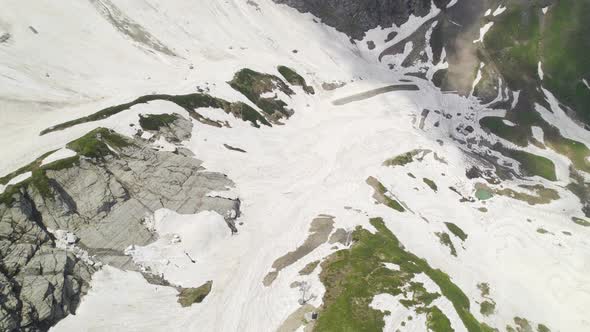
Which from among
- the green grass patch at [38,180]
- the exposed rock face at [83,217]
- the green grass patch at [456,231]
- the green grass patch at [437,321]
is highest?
the green grass patch at [38,180]

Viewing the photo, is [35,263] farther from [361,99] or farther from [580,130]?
[580,130]

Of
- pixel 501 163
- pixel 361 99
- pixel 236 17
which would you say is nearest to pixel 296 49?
pixel 236 17

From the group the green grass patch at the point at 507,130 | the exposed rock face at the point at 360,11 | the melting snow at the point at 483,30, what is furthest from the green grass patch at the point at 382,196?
the melting snow at the point at 483,30

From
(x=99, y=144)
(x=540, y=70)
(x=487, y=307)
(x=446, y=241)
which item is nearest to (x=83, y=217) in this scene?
(x=99, y=144)

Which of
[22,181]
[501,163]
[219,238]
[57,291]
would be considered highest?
[22,181]

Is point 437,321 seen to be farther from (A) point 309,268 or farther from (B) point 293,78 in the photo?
(B) point 293,78

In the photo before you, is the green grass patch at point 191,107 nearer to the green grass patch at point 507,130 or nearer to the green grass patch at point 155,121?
the green grass patch at point 155,121
